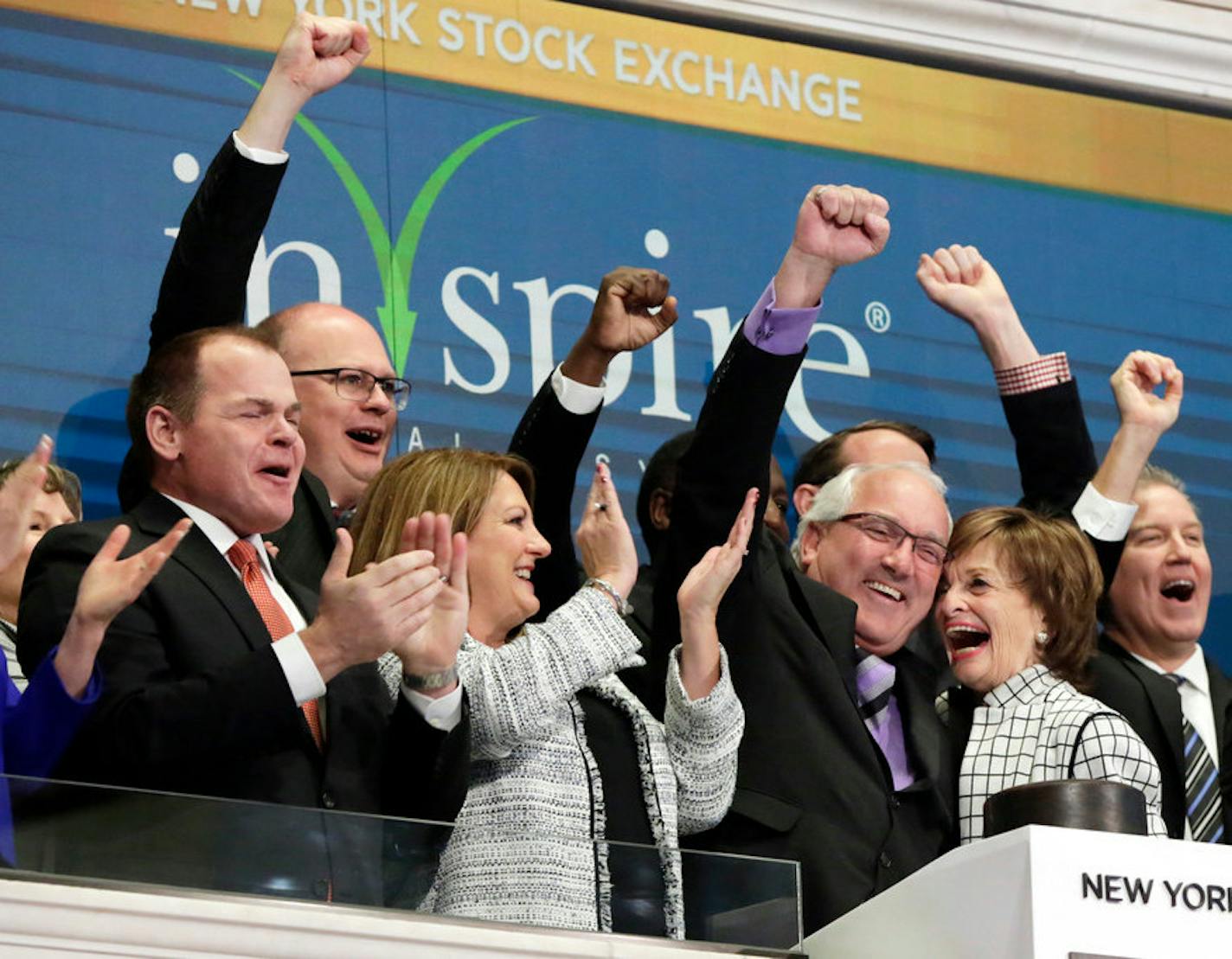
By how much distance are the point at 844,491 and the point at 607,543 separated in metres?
0.56

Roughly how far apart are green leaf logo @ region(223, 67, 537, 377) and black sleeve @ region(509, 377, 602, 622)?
2.43 feet

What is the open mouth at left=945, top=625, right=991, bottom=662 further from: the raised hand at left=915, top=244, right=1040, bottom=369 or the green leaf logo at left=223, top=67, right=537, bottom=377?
the green leaf logo at left=223, top=67, right=537, bottom=377

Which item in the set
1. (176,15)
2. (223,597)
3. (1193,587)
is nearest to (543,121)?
(176,15)

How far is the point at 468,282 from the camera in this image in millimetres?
4523

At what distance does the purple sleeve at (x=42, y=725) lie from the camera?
8.29ft


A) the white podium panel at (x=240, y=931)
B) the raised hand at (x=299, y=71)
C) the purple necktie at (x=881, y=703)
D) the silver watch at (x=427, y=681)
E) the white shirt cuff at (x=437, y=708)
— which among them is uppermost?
the raised hand at (x=299, y=71)

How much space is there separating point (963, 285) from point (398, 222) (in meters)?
1.11

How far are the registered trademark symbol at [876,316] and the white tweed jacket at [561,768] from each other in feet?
6.40

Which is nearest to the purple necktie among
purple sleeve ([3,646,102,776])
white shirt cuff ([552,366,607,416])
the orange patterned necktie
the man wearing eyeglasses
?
the man wearing eyeglasses

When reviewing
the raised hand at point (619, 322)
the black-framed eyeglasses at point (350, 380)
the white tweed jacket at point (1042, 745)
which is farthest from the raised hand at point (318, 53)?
the white tweed jacket at point (1042, 745)

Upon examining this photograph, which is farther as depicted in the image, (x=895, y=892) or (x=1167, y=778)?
(x=1167, y=778)

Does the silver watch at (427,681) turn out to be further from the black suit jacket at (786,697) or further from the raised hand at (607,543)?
the black suit jacket at (786,697)

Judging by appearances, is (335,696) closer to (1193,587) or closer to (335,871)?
(335,871)

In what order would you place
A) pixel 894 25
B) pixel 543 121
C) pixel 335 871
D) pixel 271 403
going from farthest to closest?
pixel 894 25 < pixel 543 121 < pixel 271 403 < pixel 335 871
